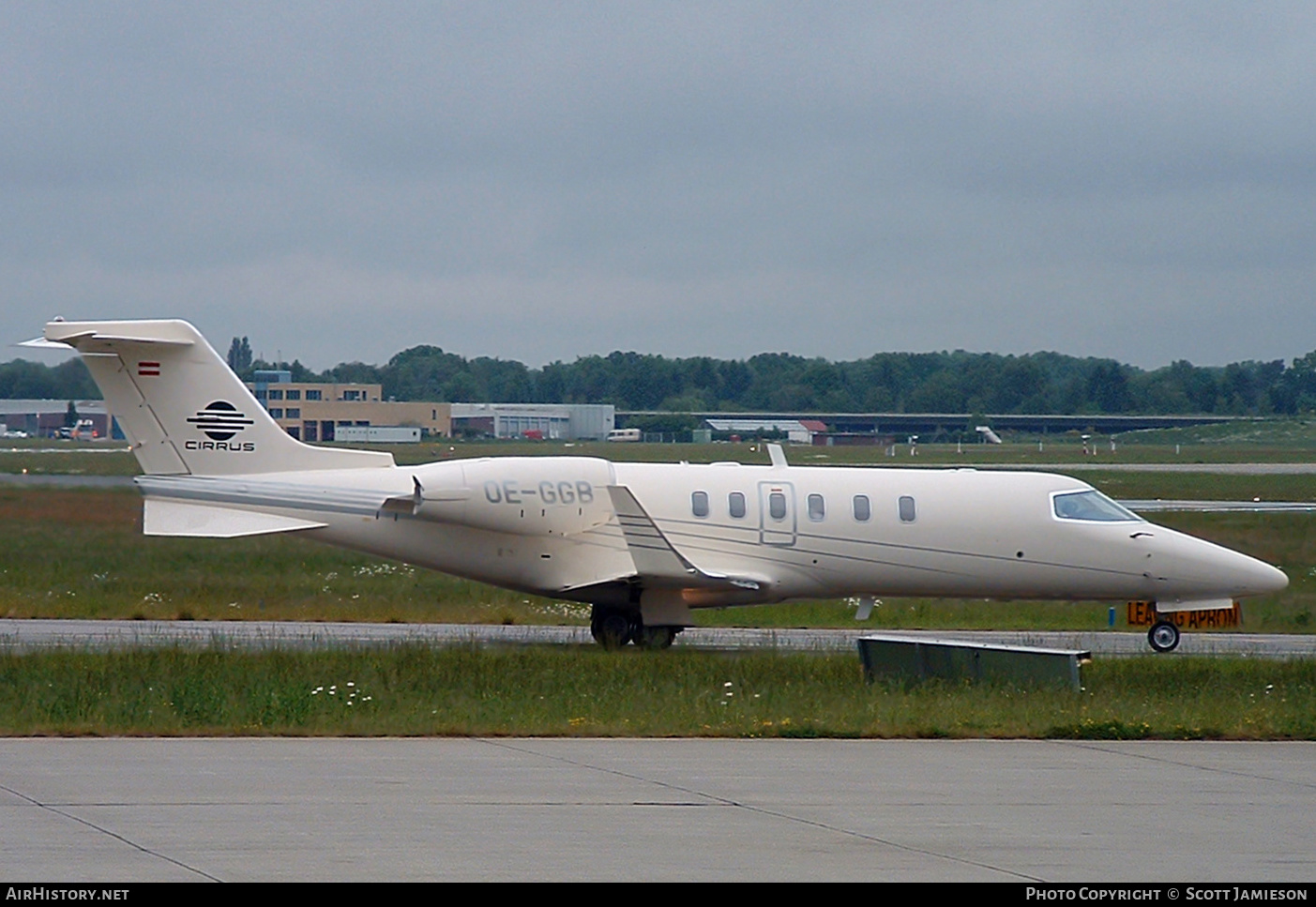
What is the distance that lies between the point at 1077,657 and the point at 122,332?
1287cm

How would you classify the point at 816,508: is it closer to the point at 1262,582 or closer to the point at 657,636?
the point at 657,636

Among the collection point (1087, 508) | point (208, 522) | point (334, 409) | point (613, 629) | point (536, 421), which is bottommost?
point (613, 629)

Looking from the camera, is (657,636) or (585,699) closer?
(585,699)

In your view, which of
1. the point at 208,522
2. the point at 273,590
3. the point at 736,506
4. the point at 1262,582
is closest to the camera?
the point at 208,522

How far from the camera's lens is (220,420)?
22.8m

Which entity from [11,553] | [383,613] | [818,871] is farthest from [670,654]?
[11,553]

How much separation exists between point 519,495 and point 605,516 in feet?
3.88

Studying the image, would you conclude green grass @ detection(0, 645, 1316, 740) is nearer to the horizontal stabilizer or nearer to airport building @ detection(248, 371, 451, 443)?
the horizontal stabilizer

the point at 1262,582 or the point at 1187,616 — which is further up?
the point at 1262,582

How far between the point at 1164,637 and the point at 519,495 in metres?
9.48

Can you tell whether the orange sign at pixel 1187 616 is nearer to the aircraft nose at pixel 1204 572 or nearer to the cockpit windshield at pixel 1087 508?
the aircraft nose at pixel 1204 572

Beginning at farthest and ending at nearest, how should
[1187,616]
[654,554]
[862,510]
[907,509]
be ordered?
[1187,616] → [907,509] → [862,510] → [654,554]

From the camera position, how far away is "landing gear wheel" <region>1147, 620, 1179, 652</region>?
24469 mm

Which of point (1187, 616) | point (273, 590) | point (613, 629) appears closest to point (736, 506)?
point (613, 629)
